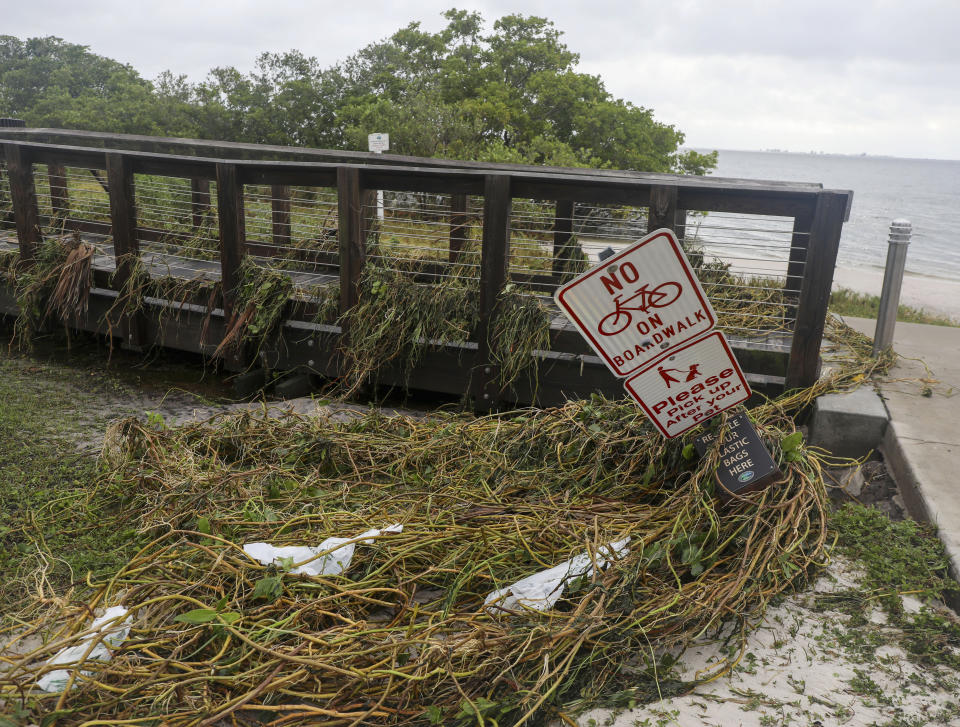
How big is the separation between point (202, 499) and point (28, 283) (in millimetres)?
4427

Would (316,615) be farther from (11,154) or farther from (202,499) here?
(11,154)

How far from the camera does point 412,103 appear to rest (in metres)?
20.1

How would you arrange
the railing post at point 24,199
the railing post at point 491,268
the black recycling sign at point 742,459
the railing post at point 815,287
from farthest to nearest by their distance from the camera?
the railing post at point 24,199 → the railing post at point 491,268 → the railing post at point 815,287 → the black recycling sign at point 742,459

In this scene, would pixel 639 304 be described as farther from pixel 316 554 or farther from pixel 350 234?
pixel 350 234

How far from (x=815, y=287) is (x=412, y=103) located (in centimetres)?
1674

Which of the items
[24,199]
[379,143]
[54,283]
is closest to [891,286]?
[379,143]

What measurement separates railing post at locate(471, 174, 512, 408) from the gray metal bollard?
266 cm

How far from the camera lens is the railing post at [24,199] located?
711 centimetres

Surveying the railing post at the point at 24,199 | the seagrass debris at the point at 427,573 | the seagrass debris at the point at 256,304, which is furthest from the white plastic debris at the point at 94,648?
the railing post at the point at 24,199

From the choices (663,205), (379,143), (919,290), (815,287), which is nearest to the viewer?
(815,287)

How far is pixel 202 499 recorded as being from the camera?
376 cm

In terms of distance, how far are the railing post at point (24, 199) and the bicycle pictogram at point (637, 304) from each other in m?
5.96

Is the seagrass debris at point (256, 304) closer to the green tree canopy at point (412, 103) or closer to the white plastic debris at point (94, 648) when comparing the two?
the white plastic debris at point (94, 648)

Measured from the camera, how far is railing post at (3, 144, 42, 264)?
23.3 feet
